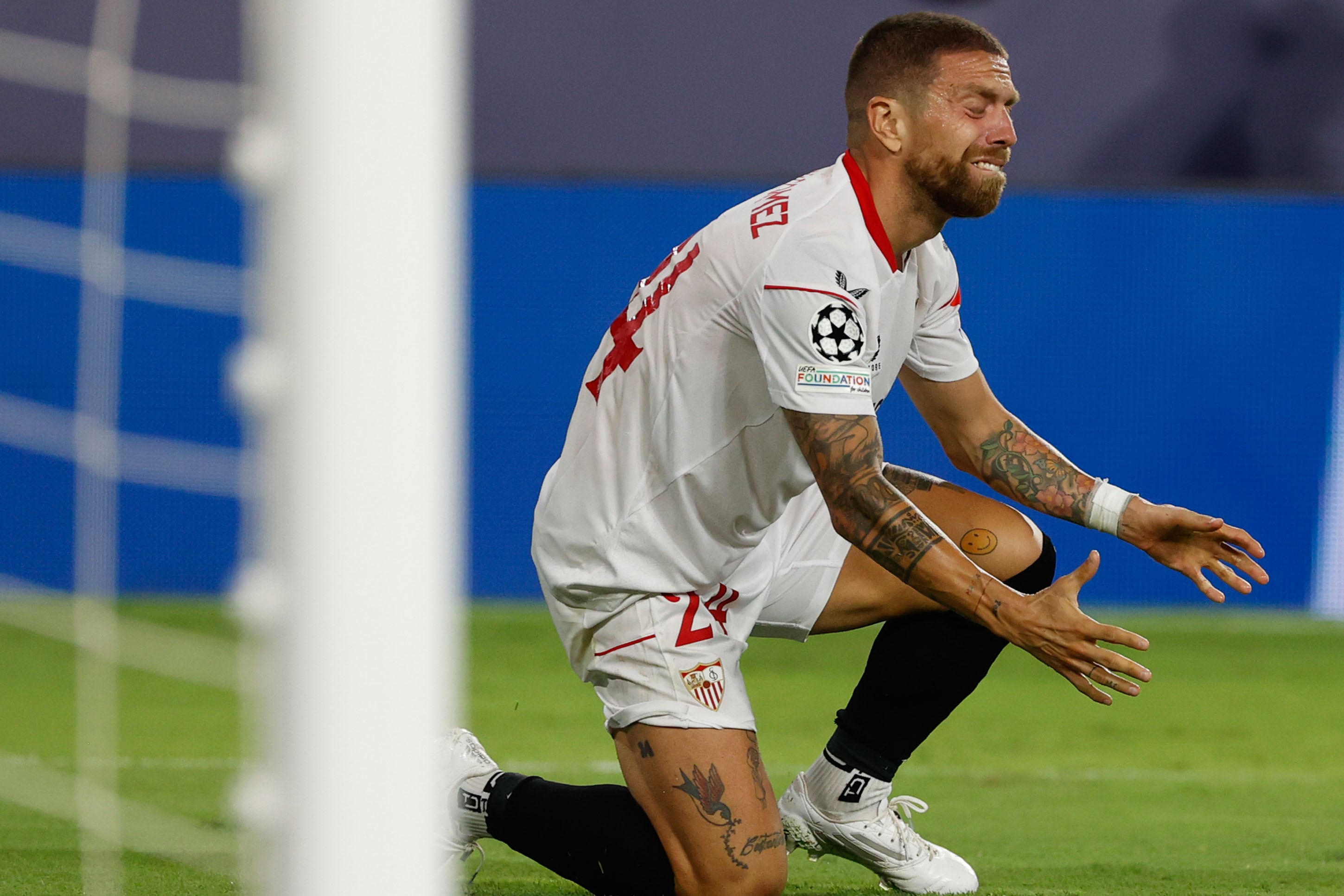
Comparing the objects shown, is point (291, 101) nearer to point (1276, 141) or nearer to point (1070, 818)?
point (1070, 818)

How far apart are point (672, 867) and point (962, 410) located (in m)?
0.98

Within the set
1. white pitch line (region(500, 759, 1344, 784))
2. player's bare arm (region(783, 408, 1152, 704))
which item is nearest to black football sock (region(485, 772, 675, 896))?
player's bare arm (region(783, 408, 1152, 704))

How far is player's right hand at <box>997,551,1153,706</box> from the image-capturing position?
6.43ft

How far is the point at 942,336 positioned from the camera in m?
2.70

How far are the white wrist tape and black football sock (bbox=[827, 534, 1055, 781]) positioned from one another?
0.14 meters

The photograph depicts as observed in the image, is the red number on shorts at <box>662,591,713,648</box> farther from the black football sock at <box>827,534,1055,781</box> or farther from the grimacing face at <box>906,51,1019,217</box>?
the grimacing face at <box>906,51,1019,217</box>

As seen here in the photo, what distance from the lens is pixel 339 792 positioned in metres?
0.89

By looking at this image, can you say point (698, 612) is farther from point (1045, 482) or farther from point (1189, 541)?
point (1189, 541)

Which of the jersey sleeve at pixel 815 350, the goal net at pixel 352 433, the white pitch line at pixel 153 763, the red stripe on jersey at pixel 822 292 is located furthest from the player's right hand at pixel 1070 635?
the white pitch line at pixel 153 763

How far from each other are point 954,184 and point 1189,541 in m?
0.72

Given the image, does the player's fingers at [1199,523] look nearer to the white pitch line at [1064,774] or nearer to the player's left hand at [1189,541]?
the player's left hand at [1189,541]

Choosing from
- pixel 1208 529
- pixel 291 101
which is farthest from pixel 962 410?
pixel 291 101

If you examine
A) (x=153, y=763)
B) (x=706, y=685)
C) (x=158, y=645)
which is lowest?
(x=158, y=645)

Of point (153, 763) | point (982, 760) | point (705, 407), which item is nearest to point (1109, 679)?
point (705, 407)
